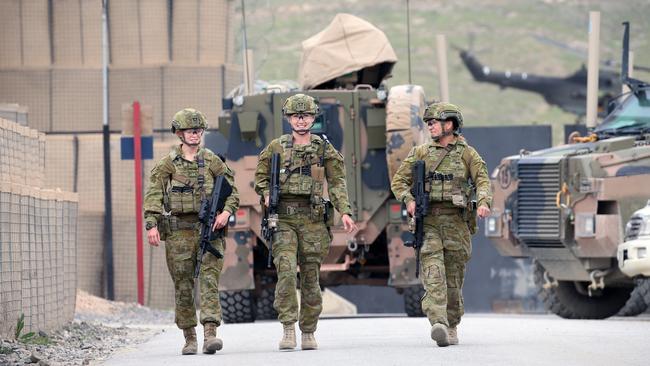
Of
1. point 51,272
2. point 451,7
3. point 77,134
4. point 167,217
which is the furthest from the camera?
point 451,7

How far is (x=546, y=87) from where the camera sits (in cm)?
4812

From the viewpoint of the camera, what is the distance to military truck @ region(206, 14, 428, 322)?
19.2m

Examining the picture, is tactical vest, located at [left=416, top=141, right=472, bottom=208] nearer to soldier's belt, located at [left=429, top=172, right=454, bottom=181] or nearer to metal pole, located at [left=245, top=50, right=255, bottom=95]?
soldier's belt, located at [left=429, top=172, right=454, bottom=181]

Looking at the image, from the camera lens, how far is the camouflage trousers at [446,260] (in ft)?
43.6

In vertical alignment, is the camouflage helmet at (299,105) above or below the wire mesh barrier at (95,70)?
below

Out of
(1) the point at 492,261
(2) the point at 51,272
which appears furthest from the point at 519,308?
(2) the point at 51,272

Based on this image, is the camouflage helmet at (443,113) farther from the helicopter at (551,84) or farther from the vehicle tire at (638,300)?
the helicopter at (551,84)

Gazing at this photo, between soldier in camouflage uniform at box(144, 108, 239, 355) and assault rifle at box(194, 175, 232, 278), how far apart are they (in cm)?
4

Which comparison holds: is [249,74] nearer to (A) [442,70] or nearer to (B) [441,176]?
(A) [442,70]

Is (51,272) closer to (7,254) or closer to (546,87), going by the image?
(7,254)

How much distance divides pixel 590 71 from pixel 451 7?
53.5m

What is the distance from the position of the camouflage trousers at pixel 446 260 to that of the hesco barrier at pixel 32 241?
3.24 meters

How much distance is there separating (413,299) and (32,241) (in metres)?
6.05

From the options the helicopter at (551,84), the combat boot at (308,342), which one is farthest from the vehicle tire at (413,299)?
the helicopter at (551,84)
